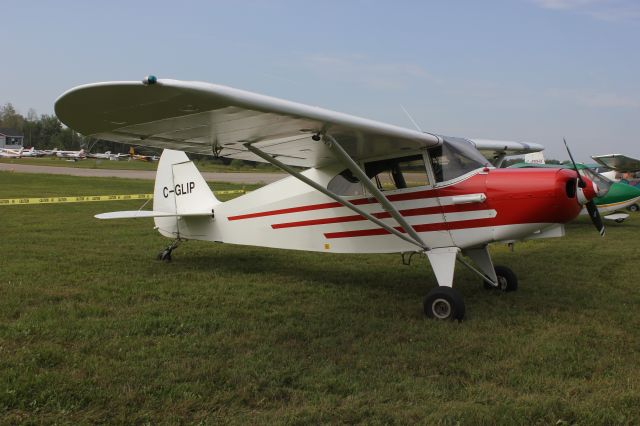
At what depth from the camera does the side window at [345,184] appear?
6.46m

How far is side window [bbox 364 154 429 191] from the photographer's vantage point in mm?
5977

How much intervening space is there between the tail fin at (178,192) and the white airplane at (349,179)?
0.63 meters

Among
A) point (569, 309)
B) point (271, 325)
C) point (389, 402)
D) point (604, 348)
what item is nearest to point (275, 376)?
point (389, 402)

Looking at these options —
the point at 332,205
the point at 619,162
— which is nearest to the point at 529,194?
the point at 332,205

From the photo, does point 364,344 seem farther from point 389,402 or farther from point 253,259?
point 253,259

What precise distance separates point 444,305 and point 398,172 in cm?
171

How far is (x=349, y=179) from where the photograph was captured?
651cm

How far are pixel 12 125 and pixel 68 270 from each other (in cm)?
14057

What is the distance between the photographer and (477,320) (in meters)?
5.33

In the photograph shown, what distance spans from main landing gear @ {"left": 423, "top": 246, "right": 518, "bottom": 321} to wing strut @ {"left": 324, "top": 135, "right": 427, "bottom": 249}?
281 millimetres

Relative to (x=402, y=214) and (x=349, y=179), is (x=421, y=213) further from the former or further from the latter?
(x=349, y=179)

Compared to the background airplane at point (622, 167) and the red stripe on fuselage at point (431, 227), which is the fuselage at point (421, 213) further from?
the background airplane at point (622, 167)

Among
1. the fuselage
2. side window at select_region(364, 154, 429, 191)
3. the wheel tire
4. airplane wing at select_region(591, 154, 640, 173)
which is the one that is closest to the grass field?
the wheel tire

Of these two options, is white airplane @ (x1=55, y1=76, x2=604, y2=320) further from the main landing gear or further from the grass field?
the grass field
